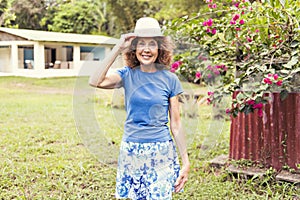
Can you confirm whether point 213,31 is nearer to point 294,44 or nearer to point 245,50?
point 245,50

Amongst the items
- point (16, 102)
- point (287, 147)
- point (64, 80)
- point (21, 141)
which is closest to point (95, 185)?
point (287, 147)

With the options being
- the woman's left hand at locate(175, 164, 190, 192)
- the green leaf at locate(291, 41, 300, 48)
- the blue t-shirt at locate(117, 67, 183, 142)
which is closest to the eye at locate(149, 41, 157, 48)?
the blue t-shirt at locate(117, 67, 183, 142)

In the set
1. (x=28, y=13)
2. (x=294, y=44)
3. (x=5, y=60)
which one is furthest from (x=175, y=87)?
(x=28, y=13)

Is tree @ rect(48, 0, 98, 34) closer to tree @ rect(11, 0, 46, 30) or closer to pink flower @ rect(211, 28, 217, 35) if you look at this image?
tree @ rect(11, 0, 46, 30)

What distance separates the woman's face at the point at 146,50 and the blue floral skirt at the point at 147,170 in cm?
33

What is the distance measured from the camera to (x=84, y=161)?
11.2 ft

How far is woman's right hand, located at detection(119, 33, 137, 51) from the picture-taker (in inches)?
62.8

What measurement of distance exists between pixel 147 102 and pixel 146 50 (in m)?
0.21

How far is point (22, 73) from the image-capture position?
28.6 feet

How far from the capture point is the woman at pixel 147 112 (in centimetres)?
162

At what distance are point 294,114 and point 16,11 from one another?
722cm

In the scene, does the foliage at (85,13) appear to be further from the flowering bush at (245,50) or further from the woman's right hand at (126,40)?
the woman's right hand at (126,40)

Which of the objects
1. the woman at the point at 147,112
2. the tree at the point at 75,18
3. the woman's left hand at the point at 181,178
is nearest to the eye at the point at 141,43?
the woman at the point at 147,112

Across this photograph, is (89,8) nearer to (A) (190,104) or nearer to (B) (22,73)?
(B) (22,73)
